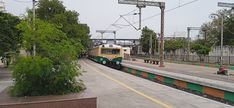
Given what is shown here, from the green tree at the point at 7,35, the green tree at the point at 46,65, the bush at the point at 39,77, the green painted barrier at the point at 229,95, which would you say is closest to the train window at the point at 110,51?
the green tree at the point at 7,35

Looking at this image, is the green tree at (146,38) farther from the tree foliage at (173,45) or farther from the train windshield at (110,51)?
the train windshield at (110,51)

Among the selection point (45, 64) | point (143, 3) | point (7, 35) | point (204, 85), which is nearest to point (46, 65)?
point (45, 64)

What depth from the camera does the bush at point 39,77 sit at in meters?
11.8

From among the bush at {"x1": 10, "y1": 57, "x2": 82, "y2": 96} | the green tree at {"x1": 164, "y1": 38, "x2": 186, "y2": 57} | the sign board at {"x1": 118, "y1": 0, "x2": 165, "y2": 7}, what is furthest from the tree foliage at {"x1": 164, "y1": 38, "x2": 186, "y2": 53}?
the bush at {"x1": 10, "y1": 57, "x2": 82, "y2": 96}

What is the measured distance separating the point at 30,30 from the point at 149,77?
17.9 m

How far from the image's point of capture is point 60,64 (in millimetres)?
12680

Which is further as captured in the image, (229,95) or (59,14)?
(59,14)

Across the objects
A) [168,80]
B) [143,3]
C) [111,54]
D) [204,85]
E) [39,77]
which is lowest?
[168,80]

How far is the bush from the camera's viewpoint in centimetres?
1176

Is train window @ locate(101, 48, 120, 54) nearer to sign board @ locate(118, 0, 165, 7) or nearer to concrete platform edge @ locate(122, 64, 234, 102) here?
sign board @ locate(118, 0, 165, 7)

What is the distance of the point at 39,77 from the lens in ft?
39.3

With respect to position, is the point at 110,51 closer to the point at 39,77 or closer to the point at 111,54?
the point at 111,54

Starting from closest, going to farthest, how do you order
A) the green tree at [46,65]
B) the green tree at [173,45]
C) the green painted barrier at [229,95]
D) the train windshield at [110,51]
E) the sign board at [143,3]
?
the green tree at [46,65], the green painted barrier at [229,95], the sign board at [143,3], the train windshield at [110,51], the green tree at [173,45]

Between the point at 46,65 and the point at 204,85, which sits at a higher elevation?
the point at 46,65
